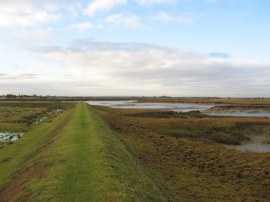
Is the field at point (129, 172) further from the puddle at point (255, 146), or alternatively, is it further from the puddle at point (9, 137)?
the puddle at point (255, 146)

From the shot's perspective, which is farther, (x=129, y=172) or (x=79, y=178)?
(x=129, y=172)

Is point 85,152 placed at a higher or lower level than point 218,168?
higher

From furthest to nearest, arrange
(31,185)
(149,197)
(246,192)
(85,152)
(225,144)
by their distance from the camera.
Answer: (225,144) < (85,152) < (246,192) < (31,185) < (149,197)

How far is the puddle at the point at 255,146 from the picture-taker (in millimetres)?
32031

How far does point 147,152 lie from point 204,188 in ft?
30.3

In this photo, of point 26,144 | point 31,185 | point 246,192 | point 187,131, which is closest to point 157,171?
point 246,192

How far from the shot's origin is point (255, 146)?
113ft

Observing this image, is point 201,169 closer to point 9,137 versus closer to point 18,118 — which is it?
point 9,137

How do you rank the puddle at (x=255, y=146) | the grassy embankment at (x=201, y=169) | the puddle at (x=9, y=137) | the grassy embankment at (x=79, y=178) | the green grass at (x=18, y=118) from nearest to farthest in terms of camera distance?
the grassy embankment at (x=79, y=178) < the grassy embankment at (x=201, y=169) < the puddle at (x=255, y=146) < the puddle at (x=9, y=137) < the green grass at (x=18, y=118)

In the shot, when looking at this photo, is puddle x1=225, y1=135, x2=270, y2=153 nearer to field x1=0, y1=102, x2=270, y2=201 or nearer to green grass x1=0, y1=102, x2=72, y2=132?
field x1=0, y1=102, x2=270, y2=201

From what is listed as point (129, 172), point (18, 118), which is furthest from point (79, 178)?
point (18, 118)

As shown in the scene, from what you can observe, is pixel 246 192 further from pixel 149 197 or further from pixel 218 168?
pixel 149 197

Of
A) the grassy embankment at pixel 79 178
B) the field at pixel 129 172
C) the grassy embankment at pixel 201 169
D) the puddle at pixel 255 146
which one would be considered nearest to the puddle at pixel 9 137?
the field at pixel 129 172

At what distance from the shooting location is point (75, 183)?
12.7m
